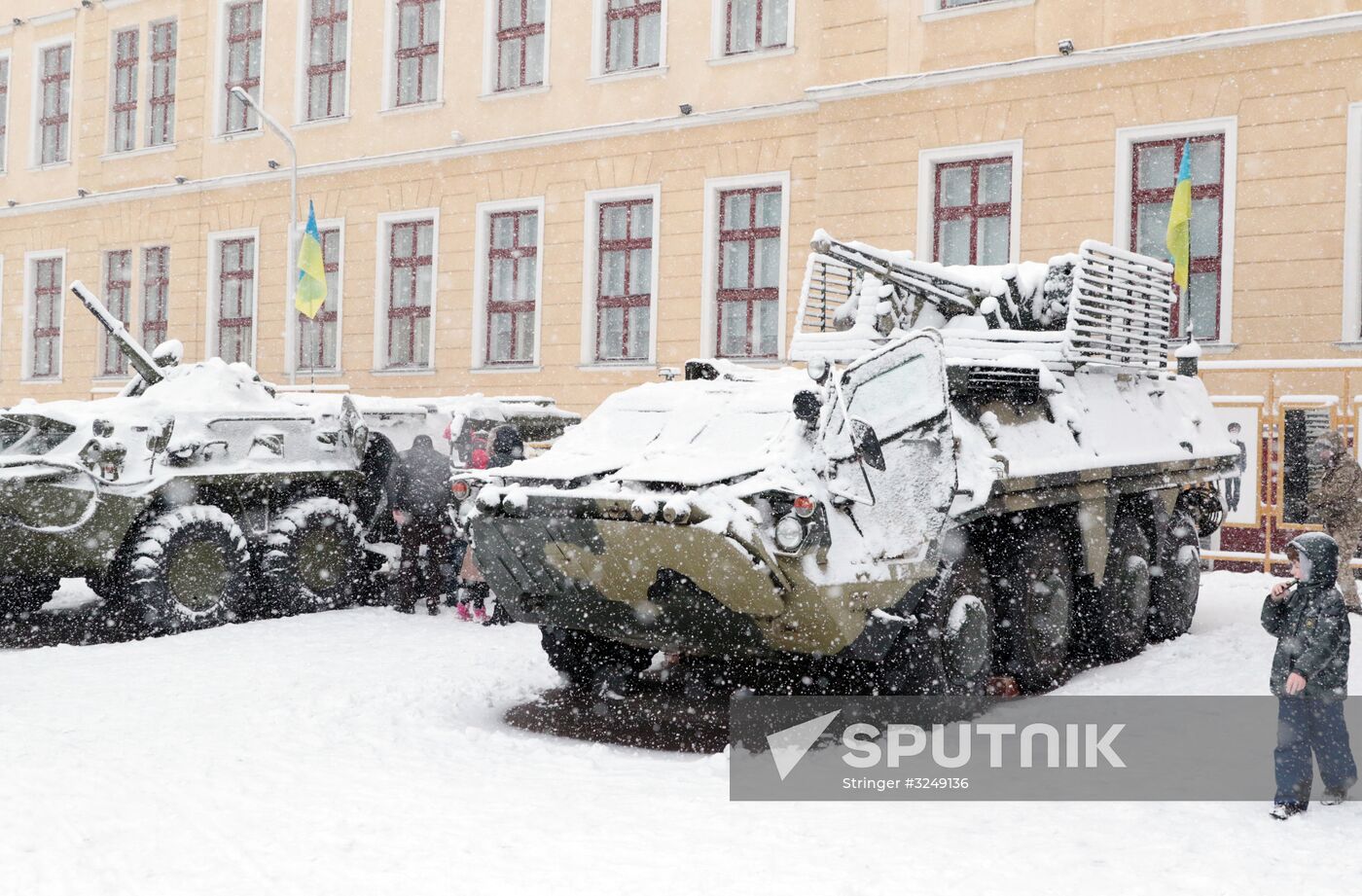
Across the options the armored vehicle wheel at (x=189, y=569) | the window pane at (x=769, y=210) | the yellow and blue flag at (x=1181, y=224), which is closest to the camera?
the armored vehicle wheel at (x=189, y=569)

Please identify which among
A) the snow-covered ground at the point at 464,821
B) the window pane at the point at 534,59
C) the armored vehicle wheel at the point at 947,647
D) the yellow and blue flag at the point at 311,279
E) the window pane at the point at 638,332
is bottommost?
the snow-covered ground at the point at 464,821

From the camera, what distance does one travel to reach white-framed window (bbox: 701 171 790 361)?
1783 centimetres

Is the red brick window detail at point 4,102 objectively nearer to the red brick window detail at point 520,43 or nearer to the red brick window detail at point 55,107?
the red brick window detail at point 55,107

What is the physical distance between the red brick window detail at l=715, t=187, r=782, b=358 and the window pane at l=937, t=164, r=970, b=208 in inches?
88.4

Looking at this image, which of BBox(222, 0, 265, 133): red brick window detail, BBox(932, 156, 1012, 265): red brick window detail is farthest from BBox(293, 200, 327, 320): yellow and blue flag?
BBox(932, 156, 1012, 265): red brick window detail

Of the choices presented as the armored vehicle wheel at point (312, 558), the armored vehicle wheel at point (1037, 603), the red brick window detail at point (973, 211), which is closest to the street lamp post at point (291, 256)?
the armored vehicle wheel at point (312, 558)

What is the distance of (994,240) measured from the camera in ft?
52.6

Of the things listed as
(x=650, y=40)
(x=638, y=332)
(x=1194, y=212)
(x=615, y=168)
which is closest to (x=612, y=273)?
(x=638, y=332)

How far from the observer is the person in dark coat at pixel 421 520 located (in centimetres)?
1140

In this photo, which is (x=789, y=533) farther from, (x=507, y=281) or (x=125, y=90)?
(x=125, y=90)

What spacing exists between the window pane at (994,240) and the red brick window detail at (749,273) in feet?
8.89

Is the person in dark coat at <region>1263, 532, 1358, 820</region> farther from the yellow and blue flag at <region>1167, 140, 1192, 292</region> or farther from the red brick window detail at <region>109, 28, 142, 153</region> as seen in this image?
the red brick window detail at <region>109, 28, 142, 153</region>

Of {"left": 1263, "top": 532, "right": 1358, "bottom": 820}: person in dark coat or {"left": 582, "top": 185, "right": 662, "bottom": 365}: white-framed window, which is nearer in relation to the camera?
{"left": 1263, "top": 532, "right": 1358, "bottom": 820}: person in dark coat

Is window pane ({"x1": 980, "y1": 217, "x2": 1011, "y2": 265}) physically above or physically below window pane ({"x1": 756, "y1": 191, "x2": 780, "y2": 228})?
below
